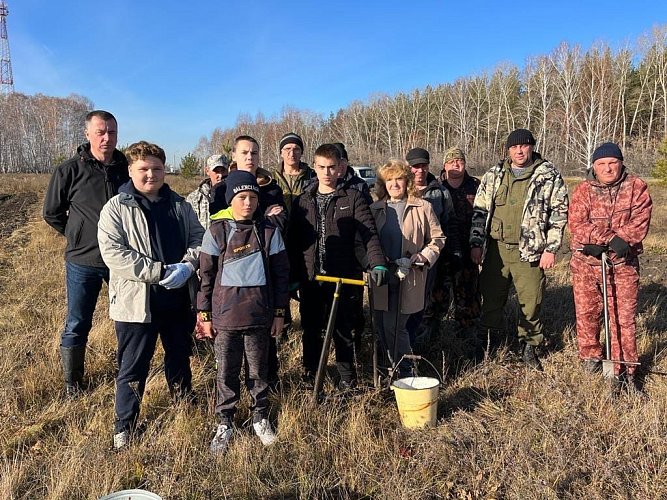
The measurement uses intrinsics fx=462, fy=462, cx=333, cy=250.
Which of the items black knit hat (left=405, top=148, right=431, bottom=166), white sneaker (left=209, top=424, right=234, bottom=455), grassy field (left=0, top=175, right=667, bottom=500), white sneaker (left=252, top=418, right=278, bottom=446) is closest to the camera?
grassy field (left=0, top=175, right=667, bottom=500)

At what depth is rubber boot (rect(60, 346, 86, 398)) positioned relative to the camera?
12.3 ft

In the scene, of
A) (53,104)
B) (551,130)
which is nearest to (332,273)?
(551,130)

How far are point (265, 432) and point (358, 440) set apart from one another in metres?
0.64

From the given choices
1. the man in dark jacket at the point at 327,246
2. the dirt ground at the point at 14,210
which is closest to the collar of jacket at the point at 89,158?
the man in dark jacket at the point at 327,246

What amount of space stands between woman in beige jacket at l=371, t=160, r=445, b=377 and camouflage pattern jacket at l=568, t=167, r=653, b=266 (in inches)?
51.4

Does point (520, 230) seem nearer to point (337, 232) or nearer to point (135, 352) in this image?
point (337, 232)

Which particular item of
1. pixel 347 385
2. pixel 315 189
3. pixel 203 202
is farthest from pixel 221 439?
pixel 203 202

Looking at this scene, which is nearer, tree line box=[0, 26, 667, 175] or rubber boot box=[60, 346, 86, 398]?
rubber boot box=[60, 346, 86, 398]

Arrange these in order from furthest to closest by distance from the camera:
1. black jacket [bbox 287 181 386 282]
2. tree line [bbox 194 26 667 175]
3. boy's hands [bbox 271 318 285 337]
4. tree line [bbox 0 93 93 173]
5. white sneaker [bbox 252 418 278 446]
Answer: tree line [bbox 0 93 93 173] → tree line [bbox 194 26 667 175] → black jacket [bbox 287 181 386 282] → boy's hands [bbox 271 318 285 337] → white sneaker [bbox 252 418 278 446]

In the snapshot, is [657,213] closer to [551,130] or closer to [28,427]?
[28,427]

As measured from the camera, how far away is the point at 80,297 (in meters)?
3.67

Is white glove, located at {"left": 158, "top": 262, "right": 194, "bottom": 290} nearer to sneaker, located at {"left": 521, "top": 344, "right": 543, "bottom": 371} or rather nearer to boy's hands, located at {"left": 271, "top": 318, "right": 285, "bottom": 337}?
boy's hands, located at {"left": 271, "top": 318, "right": 285, "bottom": 337}

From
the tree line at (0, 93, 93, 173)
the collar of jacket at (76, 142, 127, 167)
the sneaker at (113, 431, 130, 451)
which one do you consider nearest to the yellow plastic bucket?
the sneaker at (113, 431, 130, 451)

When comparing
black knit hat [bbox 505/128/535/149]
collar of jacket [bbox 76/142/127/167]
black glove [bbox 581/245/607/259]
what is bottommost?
black glove [bbox 581/245/607/259]
